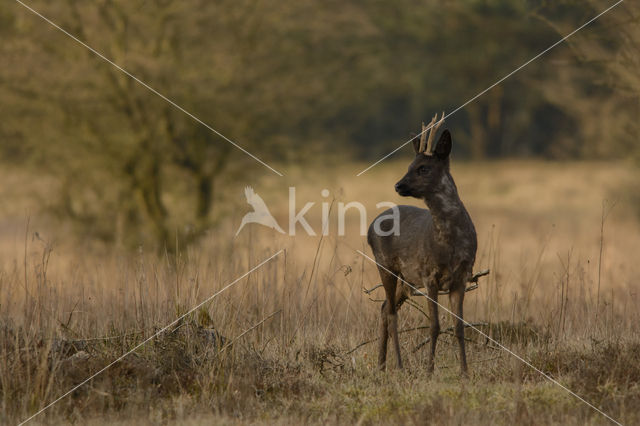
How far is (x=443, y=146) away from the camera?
670 centimetres

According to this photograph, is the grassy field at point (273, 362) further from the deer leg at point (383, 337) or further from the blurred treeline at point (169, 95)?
the blurred treeline at point (169, 95)

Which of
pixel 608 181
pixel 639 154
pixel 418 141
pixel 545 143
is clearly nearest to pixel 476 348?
pixel 418 141

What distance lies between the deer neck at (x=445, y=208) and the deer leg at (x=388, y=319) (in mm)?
922

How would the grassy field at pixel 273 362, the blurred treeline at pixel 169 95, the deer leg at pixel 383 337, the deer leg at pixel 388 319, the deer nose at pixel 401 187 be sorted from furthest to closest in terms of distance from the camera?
the blurred treeline at pixel 169 95 → the deer leg at pixel 383 337 → the deer leg at pixel 388 319 → the deer nose at pixel 401 187 → the grassy field at pixel 273 362

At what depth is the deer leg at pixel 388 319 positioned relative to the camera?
7.41 meters

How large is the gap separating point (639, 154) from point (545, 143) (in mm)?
30334

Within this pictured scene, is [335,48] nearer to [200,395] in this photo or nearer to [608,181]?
[200,395]

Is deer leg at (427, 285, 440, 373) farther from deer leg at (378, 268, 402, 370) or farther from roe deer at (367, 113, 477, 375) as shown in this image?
deer leg at (378, 268, 402, 370)

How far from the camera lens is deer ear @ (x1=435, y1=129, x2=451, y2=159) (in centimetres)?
664

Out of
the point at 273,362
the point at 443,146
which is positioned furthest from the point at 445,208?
the point at 273,362

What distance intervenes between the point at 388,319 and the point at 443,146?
1.84m

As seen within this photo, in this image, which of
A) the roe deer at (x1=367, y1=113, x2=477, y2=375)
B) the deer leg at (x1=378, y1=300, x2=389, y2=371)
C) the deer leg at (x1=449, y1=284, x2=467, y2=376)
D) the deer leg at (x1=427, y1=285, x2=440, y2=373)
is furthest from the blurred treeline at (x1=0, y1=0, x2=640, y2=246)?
the deer leg at (x1=449, y1=284, x2=467, y2=376)

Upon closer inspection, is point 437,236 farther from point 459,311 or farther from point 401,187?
point 459,311

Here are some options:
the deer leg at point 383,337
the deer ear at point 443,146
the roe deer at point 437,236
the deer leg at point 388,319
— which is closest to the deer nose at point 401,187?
the roe deer at point 437,236
